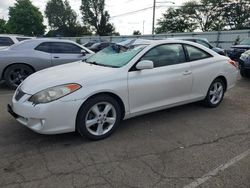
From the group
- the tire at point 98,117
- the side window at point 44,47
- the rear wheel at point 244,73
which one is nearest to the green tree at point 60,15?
the side window at point 44,47

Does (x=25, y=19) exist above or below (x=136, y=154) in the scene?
above

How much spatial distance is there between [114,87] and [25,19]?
243 feet

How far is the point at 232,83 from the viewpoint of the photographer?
630 centimetres

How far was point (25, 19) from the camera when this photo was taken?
71.6 meters

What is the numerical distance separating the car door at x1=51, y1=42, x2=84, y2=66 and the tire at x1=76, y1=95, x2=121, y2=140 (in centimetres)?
465

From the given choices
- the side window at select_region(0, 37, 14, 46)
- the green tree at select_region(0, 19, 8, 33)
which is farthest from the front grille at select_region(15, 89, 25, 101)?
the green tree at select_region(0, 19, 8, 33)

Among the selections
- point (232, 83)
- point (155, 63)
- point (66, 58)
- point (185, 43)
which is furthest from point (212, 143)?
point (66, 58)

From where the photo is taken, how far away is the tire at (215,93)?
19.3 ft

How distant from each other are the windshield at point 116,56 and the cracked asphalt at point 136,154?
3.60ft

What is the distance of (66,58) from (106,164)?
5663 mm

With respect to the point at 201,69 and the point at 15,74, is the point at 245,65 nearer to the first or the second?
the point at 201,69

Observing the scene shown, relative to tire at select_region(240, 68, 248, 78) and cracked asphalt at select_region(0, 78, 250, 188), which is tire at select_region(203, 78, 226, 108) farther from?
tire at select_region(240, 68, 248, 78)

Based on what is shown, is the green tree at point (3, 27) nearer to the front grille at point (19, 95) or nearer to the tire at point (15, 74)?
the tire at point (15, 74)

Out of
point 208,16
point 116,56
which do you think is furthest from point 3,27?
point 116,56
